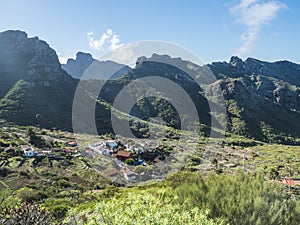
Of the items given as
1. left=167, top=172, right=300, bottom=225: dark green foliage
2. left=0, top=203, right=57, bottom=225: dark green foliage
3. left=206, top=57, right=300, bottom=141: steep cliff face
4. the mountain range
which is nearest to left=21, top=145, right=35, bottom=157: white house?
the mountain range

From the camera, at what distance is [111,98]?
339ft

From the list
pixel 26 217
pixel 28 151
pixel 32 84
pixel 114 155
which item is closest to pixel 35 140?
pixel 28 151

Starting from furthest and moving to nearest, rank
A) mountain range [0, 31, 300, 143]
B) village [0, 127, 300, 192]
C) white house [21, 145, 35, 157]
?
mountain range [0, 31, 300, 143] → white house [21, 145, 35, 157] → village [0, 127, 300, 192]

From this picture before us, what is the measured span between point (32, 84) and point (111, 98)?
32361 millimetres

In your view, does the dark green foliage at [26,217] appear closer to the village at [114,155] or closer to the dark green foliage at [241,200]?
the dark green foliage at [241,200]

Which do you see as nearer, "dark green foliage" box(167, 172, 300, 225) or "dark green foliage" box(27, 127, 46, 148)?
"dark green foliage" box(167, 172, 300, 225)

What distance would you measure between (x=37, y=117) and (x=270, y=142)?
6874 centimetres

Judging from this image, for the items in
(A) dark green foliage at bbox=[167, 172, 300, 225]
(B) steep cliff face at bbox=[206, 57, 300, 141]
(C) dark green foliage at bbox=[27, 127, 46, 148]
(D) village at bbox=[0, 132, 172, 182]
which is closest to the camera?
(A) dark green foliage at bbox=[167, 172, 300, 225]

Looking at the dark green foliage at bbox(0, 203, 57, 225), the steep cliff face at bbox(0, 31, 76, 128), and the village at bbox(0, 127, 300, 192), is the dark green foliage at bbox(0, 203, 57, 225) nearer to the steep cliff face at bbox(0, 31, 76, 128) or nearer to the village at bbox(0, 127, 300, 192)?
the village at bbox(0, 127, 300, 192)

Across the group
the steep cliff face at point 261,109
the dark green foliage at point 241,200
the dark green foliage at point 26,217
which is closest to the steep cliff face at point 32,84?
the steep cliff face at point 261,109

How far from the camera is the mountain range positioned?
231ft

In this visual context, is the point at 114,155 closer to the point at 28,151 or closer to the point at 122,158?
the point at 122,158

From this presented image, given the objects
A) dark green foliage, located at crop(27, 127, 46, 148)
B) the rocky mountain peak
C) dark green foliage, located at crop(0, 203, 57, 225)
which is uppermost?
the rocky mountain peak

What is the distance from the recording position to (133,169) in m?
40.7
